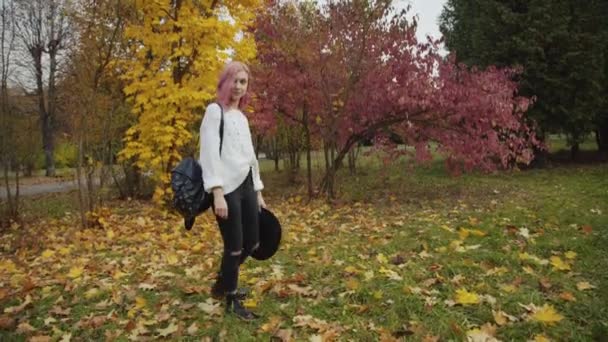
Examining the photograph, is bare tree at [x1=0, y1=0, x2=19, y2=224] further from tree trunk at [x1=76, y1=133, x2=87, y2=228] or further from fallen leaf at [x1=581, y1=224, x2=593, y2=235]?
fallen leaf at [x1=581, y1=224, x2=593, y2=235]

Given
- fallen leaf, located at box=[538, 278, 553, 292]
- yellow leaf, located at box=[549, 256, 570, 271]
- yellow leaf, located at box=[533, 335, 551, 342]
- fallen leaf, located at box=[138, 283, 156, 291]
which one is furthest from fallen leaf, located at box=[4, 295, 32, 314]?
yellow leaf, located at box=[549, 256, 570, 271]

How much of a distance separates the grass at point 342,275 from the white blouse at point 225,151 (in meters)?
1.02

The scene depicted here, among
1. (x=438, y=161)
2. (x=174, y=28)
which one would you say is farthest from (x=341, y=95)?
(x=438, y=161)

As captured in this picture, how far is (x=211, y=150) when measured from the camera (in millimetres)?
2996

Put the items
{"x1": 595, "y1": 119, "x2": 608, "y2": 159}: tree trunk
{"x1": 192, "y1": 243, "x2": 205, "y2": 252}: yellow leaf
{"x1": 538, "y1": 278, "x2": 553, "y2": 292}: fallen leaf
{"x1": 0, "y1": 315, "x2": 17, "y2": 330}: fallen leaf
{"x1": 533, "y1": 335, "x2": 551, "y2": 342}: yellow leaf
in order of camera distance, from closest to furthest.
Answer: {"x1": 533, "y1": 335, "x2": 551, "y2": 342}: yellow leaf
{"x1": 0, "y1": 315, "x2": 17, "y2": 330}: fallen leaf
{"x1": 538, "y1": 278, "x2": 553, "y2": 292}: fallen leaf
{"x1": 192, "y1": 243, "x2": 205, "y2": 252}: yellow leaf
{"x1": 595, "y1": 119, "x2": 608, "y2": 159}: tree trunk

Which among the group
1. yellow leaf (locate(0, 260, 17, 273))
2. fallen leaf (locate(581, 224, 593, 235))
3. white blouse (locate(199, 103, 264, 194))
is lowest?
yellow leaf (locate(0, 260, 17, 273))

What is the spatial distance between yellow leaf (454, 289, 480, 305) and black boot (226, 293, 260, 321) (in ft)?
4.82

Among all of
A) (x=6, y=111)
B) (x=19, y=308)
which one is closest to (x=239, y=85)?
(x=19, y=308)

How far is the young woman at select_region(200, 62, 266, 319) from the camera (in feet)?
9.87

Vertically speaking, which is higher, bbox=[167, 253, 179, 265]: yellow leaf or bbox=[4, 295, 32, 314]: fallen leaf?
bbox=[167, 253, 179, 265]: yellow leaf

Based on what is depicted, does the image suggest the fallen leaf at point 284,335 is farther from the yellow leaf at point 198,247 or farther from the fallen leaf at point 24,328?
the yellow leaf at point 198,247

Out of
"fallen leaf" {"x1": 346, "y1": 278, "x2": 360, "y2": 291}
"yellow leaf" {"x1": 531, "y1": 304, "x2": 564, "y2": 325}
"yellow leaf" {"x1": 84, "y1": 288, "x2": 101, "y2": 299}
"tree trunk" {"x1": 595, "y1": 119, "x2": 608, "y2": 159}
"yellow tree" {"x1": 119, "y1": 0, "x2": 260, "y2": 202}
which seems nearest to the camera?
"yellow leaf" {"x1": 531, "y1": 304, "x2": 564, "y2": 325}

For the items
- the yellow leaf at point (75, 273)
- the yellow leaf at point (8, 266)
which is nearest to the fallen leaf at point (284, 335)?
the yellow leaf at point (75, 273)

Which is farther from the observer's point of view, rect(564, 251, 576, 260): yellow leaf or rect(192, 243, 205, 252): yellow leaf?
rect(192, 243, 205, 252): yellow leaf
